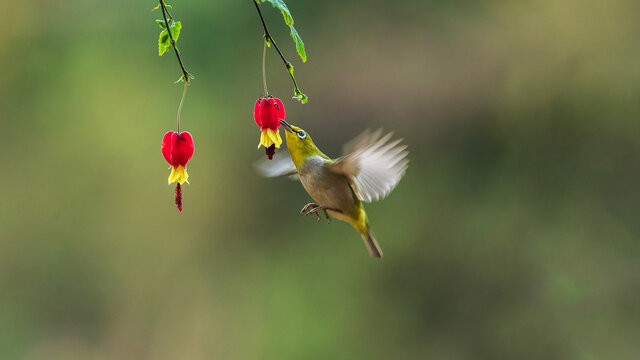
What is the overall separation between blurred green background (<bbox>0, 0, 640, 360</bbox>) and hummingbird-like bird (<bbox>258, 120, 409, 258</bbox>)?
1586 millimetres

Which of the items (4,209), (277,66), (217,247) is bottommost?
(217,247)

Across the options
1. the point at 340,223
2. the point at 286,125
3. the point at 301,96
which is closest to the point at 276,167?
the point at 286,125

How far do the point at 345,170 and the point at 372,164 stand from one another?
8cm

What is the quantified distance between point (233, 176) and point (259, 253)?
0.37m

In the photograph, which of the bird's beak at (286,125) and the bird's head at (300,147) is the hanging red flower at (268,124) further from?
the bird's head at (300,147)

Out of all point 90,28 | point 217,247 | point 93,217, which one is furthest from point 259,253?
point 90,28

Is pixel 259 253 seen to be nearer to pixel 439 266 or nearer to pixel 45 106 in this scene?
pixel 439 266

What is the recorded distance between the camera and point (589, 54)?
281 centimetres

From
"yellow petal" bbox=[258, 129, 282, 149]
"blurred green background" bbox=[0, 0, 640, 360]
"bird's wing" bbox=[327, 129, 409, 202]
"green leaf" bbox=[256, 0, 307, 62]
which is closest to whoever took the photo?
"green leaf" bbox=[256, 0, 307, 62]

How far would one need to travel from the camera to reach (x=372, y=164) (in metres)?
1.01

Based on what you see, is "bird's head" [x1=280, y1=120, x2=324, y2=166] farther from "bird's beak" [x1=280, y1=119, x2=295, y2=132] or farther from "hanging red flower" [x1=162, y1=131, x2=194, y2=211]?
"hanging red flower" [x1=162, y1=131, x2=194, y2=211]

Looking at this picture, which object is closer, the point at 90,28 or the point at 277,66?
the point at 90,28

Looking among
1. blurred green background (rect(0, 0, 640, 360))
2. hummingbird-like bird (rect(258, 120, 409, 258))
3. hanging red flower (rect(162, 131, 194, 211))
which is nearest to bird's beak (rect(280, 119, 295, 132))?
hummingbird-like bird (rect(258, 120, 409, 258))

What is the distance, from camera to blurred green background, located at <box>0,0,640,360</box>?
281 cm
